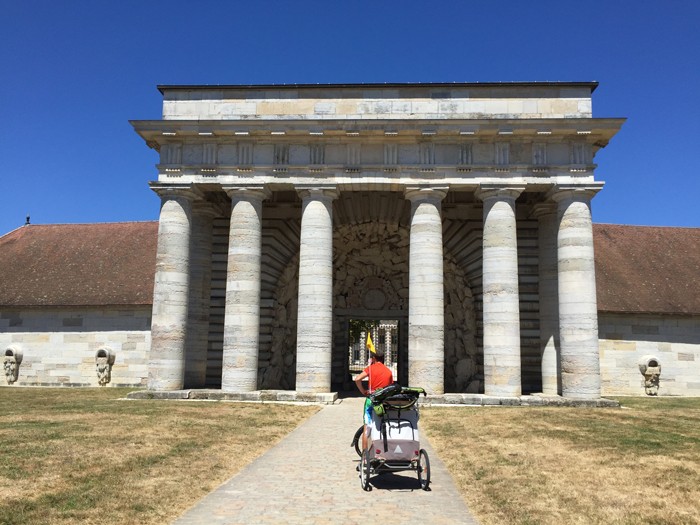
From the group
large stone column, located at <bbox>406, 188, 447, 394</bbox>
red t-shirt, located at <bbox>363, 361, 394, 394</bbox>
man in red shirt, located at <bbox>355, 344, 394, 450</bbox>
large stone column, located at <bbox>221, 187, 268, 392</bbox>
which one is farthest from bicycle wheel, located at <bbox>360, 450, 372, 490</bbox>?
large stone column, located at <bbox>221, 187, 268, 392</bbox>

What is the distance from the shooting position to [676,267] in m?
26.4

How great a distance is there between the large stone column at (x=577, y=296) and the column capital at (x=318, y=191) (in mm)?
7657

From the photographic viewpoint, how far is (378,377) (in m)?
8.38

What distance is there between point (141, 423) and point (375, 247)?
46.7ft

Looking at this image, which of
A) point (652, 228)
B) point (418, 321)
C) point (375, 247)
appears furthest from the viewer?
point (652, 228)

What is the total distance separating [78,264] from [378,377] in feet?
79.5

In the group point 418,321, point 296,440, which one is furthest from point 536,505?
point 418,321

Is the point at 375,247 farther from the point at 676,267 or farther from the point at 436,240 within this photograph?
the point at 676,267

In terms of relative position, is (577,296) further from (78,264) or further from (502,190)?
(78,264)

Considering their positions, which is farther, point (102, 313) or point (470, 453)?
point (102, 313)

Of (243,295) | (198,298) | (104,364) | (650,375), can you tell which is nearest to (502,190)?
(243,295)

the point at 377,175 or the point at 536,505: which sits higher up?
the point at 377,175

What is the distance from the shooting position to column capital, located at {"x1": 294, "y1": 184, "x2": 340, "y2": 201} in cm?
1962

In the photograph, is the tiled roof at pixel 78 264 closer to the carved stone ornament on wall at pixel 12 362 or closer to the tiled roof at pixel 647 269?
the carved stone ornament on wall at pixel 12 362
